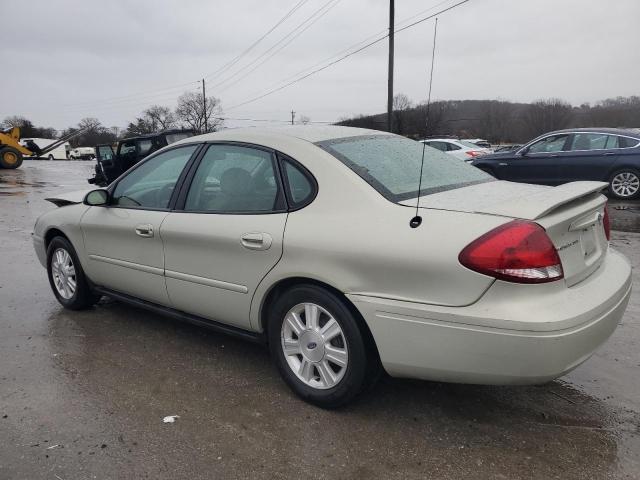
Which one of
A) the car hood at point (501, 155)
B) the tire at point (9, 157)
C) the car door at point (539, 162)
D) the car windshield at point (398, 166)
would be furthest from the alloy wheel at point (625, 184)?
the tire at point (9, 157)

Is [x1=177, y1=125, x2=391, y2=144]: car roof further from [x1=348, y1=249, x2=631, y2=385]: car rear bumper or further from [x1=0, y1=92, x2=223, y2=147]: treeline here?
[x1=0, y1=92, x2=223, y2=147]: treeline

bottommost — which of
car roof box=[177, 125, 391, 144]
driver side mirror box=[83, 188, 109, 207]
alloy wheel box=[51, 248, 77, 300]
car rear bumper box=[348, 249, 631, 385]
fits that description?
alloy wheel box=[51, 248, 77, 300]

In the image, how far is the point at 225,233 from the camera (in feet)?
10.5

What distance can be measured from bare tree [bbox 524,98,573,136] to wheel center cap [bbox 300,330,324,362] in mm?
63210

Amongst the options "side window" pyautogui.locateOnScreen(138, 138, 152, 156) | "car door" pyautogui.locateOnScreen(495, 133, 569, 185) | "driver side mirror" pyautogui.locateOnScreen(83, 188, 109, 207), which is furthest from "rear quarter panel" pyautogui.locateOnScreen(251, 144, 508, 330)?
"side window" pyautogui.locateOnScreen(138, 138, 152, 156)

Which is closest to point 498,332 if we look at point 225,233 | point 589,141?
point 225,233

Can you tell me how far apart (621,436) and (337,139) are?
2228 millimetres

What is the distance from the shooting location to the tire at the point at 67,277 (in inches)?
179

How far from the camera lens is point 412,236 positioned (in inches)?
98.0

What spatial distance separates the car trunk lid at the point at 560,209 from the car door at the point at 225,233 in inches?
34.4

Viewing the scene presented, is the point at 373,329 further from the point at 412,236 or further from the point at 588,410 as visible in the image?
the point at 588,410

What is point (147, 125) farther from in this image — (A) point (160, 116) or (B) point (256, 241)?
(B) point (256, 241)

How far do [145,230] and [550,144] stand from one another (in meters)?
10.3

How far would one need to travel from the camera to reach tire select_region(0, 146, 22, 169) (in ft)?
92.2
